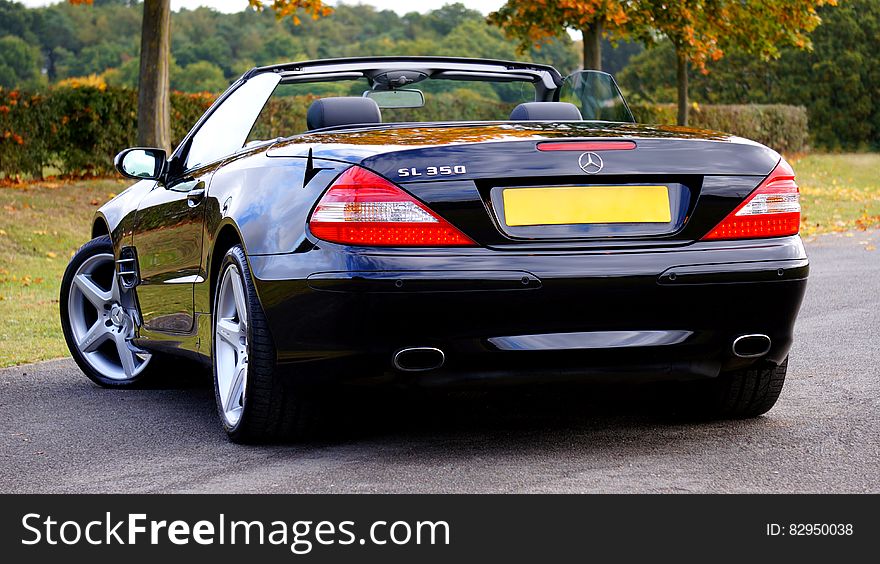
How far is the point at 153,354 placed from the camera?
7.19 metres

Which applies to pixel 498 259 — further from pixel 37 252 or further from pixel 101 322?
pixel 37 252

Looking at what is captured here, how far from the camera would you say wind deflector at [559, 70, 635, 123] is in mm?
6453

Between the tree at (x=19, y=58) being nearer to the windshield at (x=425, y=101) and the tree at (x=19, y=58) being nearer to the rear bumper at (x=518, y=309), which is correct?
the windshield at (x=425, y=101)

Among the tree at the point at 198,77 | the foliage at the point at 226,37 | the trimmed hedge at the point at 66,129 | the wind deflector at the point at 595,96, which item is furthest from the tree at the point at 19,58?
the wind deflector at the point at 595,96

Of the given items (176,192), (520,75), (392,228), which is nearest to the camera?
(392,228)

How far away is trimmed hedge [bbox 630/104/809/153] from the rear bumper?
3167cm

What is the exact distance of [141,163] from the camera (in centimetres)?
659

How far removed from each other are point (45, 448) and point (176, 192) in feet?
4.45

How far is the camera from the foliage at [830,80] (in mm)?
58625

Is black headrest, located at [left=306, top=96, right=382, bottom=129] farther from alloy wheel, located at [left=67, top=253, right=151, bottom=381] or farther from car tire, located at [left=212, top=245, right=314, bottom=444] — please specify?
alloy wheel, located at [left=67, top=253, right=151, bottom=381]

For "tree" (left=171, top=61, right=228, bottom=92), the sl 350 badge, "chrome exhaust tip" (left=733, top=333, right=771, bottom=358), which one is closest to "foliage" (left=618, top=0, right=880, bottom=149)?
"tree" (left=171, top=61, right=228, bottom=92)

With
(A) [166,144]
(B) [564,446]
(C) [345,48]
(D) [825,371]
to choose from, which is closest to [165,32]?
(A) [166,144]

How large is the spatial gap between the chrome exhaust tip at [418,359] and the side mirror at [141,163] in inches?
92.6

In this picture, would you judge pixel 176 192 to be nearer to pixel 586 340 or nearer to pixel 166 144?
pixel 586 340
